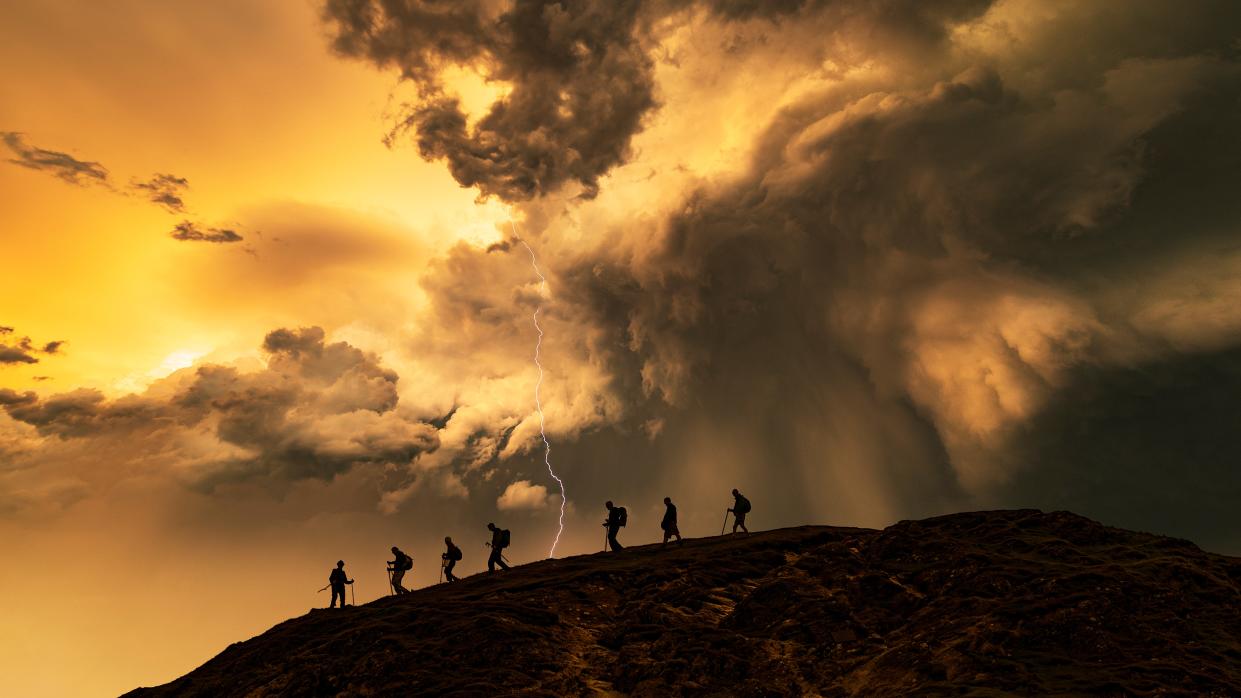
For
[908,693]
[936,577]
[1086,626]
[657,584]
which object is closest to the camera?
[908,693]

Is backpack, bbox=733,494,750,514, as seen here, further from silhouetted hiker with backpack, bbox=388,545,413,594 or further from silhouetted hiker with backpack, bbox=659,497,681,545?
silhouetted hiker with backpack, bbox=388,545,413,594

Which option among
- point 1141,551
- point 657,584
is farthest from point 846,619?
point 1141,551

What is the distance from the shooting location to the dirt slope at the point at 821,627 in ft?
81.6

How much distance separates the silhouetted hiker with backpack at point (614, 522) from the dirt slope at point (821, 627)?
290cm

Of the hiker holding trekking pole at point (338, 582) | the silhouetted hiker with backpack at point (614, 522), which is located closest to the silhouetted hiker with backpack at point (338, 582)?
the hiker holding trekking pole at point (338, 582)

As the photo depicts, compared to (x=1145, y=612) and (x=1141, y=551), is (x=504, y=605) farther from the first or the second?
(x=1141, y=551)

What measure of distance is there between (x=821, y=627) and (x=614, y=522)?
15926 mm

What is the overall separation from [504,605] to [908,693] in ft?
56.9

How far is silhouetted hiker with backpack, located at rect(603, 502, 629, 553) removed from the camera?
4381 cm

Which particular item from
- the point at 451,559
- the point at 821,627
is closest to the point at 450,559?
the point at 451,559

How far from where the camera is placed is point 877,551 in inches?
1490

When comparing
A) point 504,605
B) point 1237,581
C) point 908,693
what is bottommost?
point 908,693

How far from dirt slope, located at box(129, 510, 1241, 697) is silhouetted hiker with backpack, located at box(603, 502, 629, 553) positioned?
9.50ft

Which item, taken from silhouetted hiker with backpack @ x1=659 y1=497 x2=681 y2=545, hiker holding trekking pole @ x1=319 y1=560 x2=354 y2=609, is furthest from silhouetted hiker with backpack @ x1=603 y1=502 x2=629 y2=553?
hiker holding trekking pole @ x1=319 y1=560 x2=354 y2=609
